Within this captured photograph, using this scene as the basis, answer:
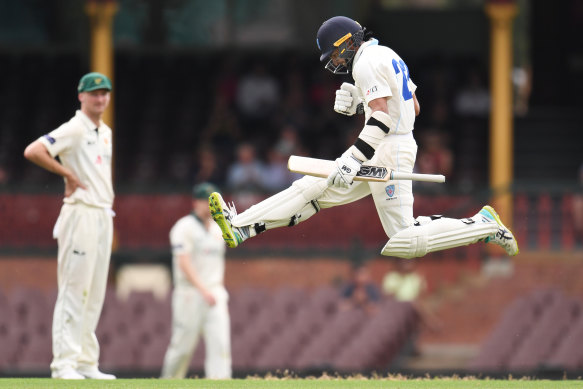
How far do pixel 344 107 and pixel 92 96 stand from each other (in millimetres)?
1908

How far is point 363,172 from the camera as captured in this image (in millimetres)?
8523

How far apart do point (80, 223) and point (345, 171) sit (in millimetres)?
2217

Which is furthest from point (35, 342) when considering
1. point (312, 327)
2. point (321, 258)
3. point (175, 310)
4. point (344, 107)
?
point (344, 107)

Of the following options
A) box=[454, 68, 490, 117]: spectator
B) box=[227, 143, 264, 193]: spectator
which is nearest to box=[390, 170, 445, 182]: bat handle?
box=[227, 143, 264, 193]: spectator

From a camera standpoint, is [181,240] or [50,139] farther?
[181,240]

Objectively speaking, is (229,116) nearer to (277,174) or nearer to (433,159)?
(277,174)

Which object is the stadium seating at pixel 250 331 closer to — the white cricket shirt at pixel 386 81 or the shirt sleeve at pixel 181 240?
the shirt sleeve at pixel 181 240

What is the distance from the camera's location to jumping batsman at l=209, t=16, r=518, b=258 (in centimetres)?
855

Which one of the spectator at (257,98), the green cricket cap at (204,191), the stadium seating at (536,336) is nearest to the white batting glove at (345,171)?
the green cricket cap at (204,191)

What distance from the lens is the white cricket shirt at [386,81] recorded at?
8.55 metres

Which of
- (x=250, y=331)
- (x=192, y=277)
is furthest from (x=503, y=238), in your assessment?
(x=250, y=331)

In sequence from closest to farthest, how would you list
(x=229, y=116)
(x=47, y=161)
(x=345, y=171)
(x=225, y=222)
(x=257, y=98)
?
(x=345, y=171)
(x=225, y=222)
(x=47, y=161)
(x=229, y=116)
(x=257, y=98)

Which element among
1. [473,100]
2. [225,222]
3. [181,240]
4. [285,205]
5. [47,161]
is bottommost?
[181,240]

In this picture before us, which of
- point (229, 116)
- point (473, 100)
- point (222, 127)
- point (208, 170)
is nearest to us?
point (208, 170)
